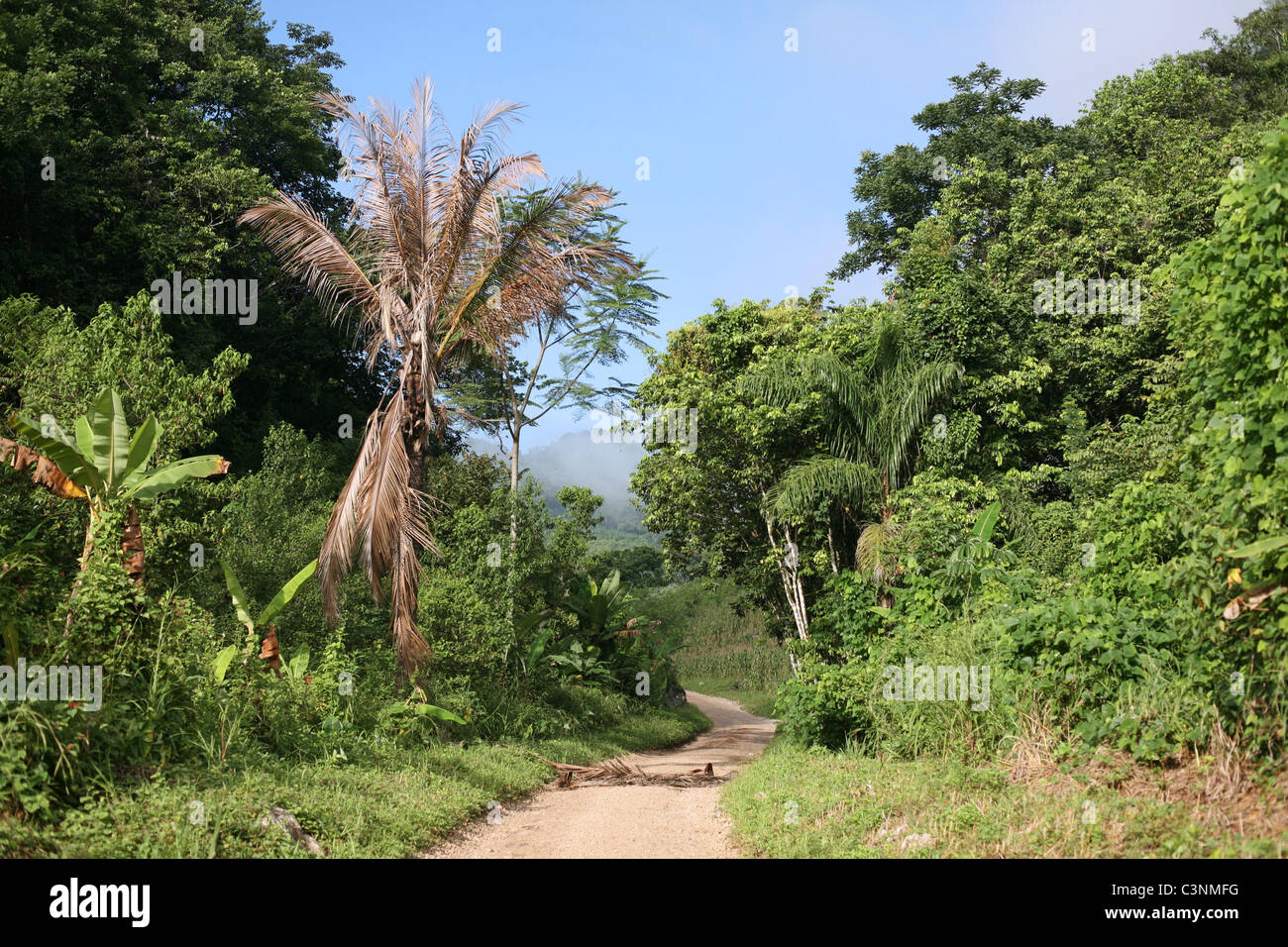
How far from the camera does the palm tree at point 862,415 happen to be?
1416 cm

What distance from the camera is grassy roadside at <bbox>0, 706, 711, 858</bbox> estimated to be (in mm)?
5453

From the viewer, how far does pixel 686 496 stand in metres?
17.3

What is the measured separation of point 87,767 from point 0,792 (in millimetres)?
759

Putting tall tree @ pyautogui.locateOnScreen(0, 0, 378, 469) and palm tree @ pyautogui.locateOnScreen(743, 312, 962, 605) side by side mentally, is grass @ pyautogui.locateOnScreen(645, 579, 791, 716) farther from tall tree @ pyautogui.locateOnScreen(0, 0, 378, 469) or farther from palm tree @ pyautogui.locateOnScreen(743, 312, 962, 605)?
palm tree @ pyautogui.locateOnScreen(743, 312, 962, 605)

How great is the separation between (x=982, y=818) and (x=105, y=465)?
7925 mm

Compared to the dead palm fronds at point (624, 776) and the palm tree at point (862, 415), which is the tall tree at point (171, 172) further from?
the dead palm fronds at point (624, 776)
